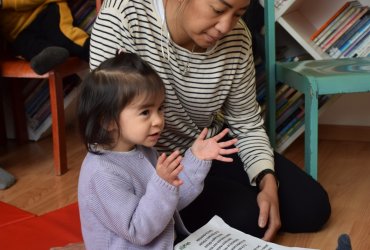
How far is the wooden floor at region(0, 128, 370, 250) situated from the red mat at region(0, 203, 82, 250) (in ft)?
0.47

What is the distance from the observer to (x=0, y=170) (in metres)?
1.81

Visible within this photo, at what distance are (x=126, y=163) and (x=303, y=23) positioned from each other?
1227 mm

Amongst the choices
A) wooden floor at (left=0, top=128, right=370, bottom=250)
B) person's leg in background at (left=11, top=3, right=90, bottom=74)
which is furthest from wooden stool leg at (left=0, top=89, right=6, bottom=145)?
person's leg in background at (left=11, top=3, right=90, bottom=74)

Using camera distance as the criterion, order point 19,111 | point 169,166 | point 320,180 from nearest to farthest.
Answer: point 169,166 → point 320,180 → point 19,111

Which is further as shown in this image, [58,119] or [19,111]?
[19,111]

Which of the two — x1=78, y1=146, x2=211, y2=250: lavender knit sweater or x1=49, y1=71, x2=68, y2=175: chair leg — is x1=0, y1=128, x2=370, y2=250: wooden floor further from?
x1=78, y1=146, x2=211, y2=250: lavender knit sweater

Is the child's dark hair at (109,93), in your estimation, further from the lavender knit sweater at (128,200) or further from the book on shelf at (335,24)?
the book on shelf at (335,24)

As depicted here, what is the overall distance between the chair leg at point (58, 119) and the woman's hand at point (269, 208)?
0.82m

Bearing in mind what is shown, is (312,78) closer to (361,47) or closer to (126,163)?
(361,47)

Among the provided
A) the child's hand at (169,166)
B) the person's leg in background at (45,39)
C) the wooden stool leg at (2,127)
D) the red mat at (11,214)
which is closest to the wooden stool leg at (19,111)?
the wooden stool leg at (2,127)

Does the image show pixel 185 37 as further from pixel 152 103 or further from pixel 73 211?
pixel 73 211

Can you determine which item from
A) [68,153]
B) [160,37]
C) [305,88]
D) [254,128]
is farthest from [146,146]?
[68,153]

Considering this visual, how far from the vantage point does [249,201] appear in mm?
1302

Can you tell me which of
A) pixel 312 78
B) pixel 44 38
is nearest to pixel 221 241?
pixel 312 78
